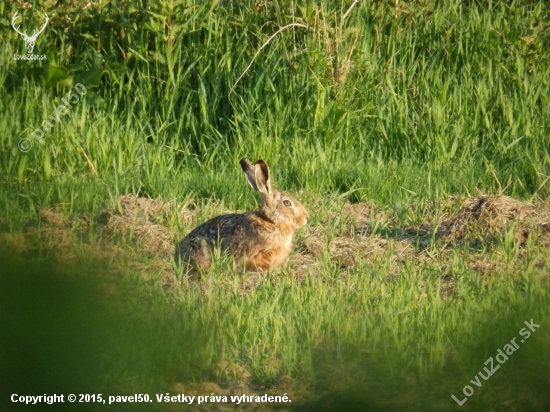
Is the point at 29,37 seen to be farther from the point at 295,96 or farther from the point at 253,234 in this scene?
the point at 253,234

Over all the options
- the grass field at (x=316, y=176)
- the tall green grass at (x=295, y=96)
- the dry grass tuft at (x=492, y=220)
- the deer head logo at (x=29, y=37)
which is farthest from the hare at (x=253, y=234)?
the deer head logo at (x=29, y=37)

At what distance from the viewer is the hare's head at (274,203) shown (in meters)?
6.48

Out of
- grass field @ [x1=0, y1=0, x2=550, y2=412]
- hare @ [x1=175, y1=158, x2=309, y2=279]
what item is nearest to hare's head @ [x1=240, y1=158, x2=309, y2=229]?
hare @ [x1=175, y1=158, x2=309, y2=279]

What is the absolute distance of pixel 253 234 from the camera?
616cm

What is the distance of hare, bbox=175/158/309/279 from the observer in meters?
5.91

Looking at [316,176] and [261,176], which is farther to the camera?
[316,176]

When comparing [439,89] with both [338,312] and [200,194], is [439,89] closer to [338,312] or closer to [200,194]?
[200,194]

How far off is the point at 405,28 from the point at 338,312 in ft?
17.6

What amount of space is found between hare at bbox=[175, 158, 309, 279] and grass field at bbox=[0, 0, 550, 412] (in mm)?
138

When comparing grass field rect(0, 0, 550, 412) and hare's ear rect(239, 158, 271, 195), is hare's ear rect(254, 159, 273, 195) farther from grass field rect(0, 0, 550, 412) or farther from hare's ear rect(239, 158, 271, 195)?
grass field rect(0, 0, 550, 412)


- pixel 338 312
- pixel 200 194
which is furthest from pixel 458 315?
pixel 200 194

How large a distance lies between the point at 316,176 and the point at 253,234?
179cm

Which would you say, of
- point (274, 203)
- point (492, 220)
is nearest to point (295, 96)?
point (274, 203)

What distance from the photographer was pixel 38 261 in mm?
1713
